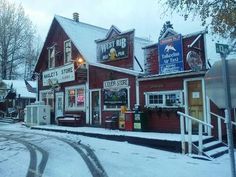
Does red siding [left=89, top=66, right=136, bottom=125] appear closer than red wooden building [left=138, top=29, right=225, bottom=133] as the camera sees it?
No

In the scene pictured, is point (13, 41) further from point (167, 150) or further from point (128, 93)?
point (167, 150)

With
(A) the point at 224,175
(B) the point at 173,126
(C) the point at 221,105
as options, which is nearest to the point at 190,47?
(B) the point at 173,126

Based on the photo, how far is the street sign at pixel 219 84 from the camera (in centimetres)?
690

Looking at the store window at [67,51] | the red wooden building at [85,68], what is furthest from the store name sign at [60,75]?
the store window at [67,51]

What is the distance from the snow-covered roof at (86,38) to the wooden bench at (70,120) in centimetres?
364

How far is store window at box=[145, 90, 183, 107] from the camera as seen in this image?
16047 millimetres

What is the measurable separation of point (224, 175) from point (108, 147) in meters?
5.36

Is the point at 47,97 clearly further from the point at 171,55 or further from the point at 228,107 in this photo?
the point at 228,107

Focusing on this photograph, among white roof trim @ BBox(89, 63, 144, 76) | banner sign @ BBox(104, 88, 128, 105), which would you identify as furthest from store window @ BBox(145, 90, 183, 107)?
banner sign @ BBox(104, 88, 128, 105)

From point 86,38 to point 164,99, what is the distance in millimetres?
9604

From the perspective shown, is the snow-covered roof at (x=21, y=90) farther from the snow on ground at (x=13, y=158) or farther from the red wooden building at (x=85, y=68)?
the snow on ground at (x=13, y=158)

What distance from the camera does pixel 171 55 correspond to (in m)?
16.5

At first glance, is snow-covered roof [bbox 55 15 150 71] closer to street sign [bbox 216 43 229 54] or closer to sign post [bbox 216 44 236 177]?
street sign [bbox 216 43 229 54]

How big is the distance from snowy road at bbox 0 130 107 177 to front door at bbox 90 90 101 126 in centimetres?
587
